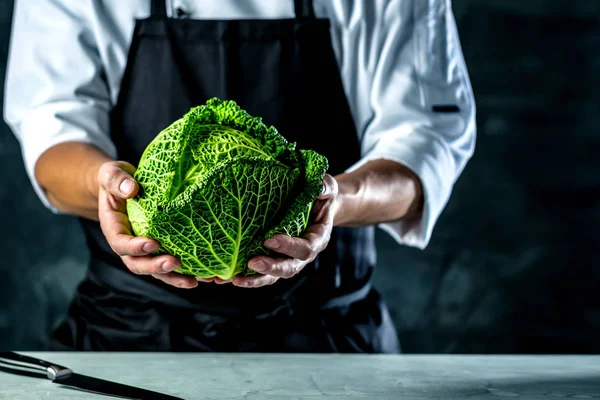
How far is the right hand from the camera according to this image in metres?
1.32

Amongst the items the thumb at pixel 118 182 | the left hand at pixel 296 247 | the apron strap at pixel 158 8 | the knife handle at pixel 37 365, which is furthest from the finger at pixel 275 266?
the apron strap at pixel 158 8

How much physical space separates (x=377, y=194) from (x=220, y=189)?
2.24 ft

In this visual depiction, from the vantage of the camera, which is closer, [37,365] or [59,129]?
[37,365]

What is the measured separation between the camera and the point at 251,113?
2.03m

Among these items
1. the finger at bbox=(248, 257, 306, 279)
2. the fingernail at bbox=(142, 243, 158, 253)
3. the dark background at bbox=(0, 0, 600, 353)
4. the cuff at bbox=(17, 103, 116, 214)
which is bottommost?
the dark background at bbox=(0, 0, 600, 353)

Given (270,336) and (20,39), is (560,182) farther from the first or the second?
(20,39)

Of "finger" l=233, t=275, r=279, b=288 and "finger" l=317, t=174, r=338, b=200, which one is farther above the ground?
"finger" l=317, t=174, r=338, b=200

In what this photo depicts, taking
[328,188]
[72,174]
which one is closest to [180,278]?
[328,188]

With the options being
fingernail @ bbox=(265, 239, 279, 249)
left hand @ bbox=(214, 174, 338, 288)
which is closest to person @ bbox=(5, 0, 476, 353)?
left hand @ bbox=(214, 174, 338, 288)

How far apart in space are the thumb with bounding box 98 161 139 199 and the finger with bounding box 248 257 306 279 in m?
0.27

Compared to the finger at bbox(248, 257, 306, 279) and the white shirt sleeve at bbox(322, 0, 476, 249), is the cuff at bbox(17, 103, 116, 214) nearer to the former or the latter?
the white shirt sleeve at bbox(322, 0, 476, 249)

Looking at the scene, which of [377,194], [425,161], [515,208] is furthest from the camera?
[515,208]

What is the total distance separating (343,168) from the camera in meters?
2.08

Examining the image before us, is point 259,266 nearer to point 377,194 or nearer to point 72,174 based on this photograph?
point 377,194
